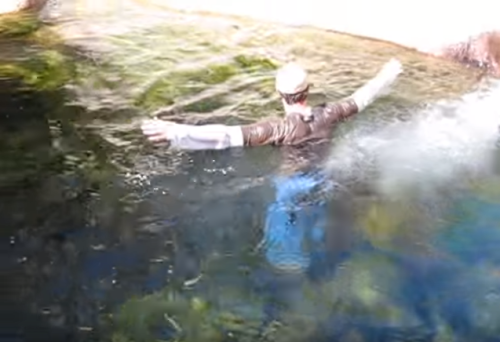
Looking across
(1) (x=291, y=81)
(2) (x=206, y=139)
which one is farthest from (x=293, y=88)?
(2) (x=206, y=139)

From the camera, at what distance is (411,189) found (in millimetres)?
1005

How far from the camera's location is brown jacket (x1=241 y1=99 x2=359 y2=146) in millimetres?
1044

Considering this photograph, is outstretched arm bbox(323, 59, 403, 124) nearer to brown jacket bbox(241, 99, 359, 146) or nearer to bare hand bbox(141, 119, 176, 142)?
brown jacket bbox(241, 99, 359, 146)

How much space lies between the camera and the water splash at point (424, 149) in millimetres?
1018

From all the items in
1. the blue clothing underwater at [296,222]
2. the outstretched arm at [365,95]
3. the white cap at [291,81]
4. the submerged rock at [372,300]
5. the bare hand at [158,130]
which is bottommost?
the submerged rock at [372,300]

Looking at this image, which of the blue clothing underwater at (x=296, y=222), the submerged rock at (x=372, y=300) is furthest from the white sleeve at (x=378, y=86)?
the submerged rock at (x=372, y=300)

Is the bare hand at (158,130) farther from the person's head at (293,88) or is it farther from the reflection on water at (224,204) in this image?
the person's head at (293,88)

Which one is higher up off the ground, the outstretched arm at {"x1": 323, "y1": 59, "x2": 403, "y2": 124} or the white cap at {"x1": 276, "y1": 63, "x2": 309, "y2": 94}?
the white cap at {"x1": 276, "y1": 63, "x2": 309, "y2": 94}

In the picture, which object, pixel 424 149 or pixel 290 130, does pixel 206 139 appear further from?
pixel 424 149

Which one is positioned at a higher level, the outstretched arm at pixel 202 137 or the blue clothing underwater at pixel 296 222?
the outstretched arm at pixel 202 137

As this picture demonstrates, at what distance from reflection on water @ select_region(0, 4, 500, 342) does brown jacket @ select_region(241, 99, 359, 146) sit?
0.06 ft

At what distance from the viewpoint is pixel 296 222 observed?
96 centimetres

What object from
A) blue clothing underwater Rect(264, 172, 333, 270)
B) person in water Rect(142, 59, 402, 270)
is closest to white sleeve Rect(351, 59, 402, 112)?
person in water Rect(142, 59, 402, 270)

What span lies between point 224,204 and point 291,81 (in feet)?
0.59
